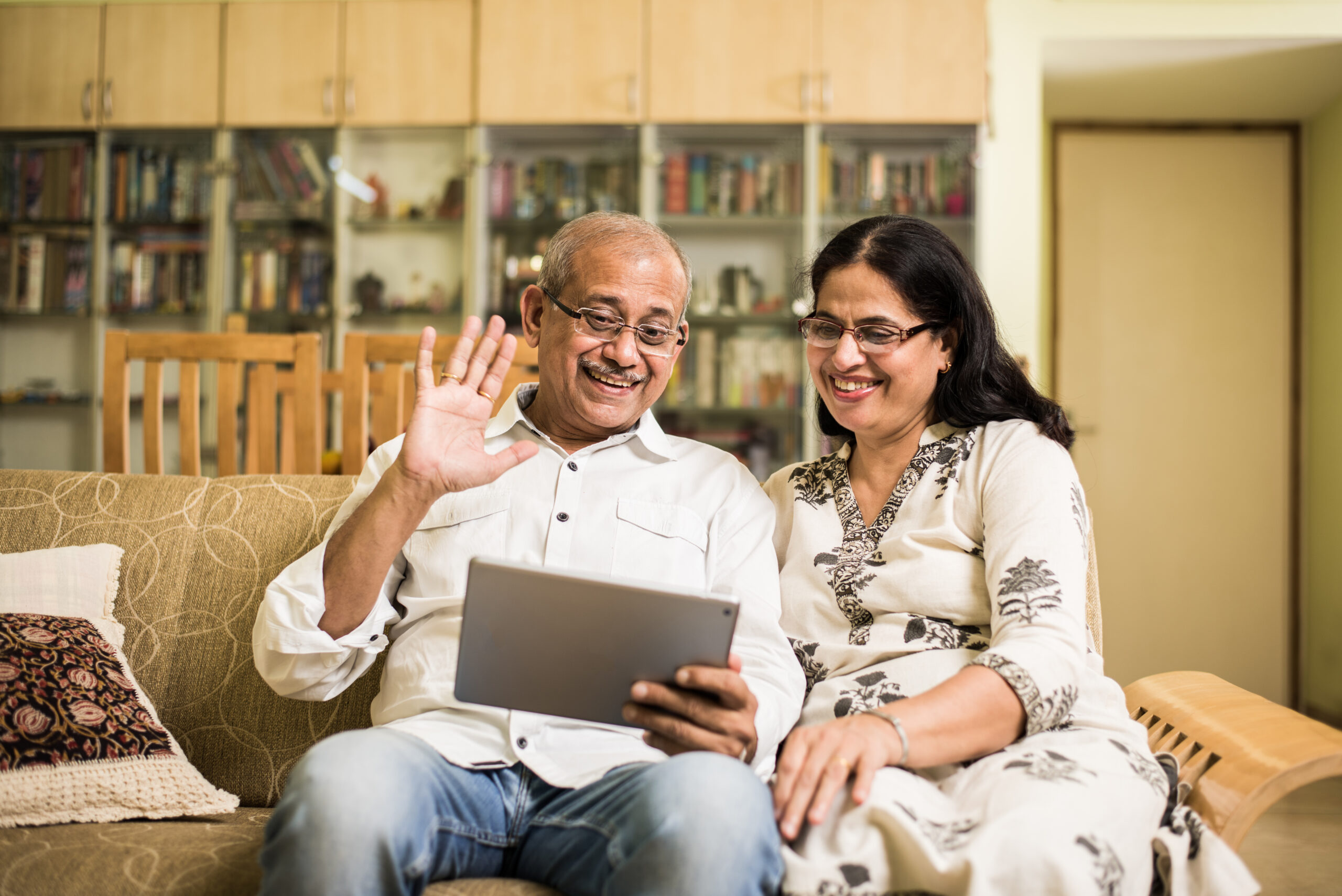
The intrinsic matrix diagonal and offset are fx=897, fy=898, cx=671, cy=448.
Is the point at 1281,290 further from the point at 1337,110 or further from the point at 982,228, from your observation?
the point at 982,228

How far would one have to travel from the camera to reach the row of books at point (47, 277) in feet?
11.5

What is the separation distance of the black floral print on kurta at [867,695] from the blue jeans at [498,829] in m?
0.23

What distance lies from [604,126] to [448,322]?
0.95 m

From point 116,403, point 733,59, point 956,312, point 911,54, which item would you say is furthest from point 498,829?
point 911,54

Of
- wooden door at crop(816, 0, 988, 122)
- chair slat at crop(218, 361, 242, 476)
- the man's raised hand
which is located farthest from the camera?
wooden door at crop(816, 0, 988, 122)

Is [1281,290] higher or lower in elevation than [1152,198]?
lower

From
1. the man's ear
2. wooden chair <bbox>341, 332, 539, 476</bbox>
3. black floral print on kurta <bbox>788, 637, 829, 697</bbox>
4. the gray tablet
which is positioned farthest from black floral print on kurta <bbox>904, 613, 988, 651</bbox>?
wooden chair <bbox>341, 332, 539, 476</bbox>

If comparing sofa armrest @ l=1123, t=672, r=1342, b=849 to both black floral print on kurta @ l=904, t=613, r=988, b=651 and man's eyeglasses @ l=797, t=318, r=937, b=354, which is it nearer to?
black floral print on kurta @ l=904, t=613, r=988, b=651

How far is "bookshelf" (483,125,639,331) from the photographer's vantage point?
11.1 feet

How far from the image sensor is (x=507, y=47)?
329 centimetres

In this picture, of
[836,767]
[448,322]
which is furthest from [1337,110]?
[836,767]

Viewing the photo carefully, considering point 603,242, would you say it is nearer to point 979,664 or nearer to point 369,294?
point 979,664

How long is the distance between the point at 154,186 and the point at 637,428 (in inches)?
119

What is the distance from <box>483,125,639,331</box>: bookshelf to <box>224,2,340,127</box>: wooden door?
65 centimetres
